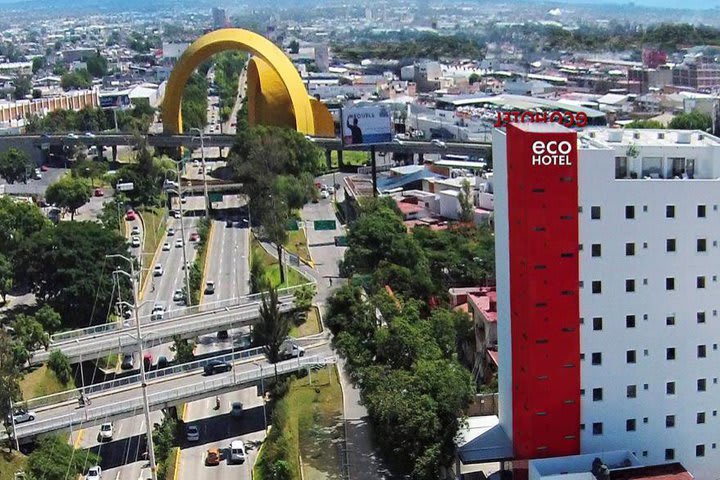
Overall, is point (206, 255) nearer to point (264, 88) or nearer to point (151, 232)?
point (151, 232)

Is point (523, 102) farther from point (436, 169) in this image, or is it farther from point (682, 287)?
point (682, 287)

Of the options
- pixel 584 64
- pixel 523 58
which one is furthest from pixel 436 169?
pixel 523 58

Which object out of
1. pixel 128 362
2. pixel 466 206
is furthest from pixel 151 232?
pixel 128 362

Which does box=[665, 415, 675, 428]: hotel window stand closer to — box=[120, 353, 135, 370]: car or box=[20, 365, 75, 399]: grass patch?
box=[20, 365, 75, 399]: grass patch

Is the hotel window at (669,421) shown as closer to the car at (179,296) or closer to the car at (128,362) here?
the car at (128,362)

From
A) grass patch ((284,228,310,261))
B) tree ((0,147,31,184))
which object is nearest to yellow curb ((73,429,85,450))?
grass patch ((284,228,310,261))

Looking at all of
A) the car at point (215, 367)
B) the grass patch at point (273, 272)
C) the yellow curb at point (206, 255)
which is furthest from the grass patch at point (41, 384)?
the grass patch at point (273, 272)
